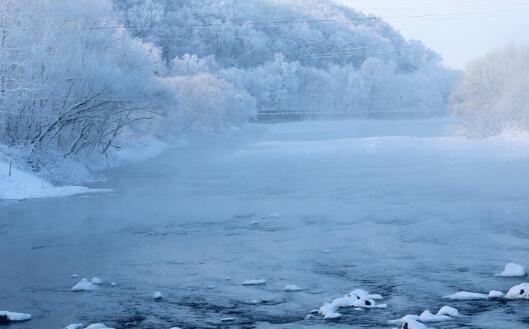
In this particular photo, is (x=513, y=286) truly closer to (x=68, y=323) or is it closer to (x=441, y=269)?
(x=441, y=269)

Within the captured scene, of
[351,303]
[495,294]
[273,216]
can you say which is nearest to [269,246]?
[273,216]

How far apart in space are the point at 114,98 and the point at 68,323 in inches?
926

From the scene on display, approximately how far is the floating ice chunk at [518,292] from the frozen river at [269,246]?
36cm

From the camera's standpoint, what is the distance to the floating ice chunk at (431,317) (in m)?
10.3

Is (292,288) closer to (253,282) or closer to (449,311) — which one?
(253,282)

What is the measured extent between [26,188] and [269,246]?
13.6 metres

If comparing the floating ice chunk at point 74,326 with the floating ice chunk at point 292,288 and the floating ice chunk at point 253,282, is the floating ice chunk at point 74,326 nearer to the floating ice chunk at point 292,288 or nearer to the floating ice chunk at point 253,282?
the floating ice chunk at point 253,282

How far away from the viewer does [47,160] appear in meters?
30.7

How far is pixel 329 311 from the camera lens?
1082 cm

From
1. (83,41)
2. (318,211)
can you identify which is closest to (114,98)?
(83,41)

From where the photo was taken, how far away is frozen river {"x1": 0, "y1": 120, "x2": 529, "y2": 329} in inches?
448

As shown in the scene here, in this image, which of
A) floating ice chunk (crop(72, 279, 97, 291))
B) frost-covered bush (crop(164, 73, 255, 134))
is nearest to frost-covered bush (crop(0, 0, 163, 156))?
floating ice chunk (crop(72, 279, 97, 291))

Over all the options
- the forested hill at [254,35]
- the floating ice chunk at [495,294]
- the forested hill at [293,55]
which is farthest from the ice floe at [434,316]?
the forested hill at [254,35]

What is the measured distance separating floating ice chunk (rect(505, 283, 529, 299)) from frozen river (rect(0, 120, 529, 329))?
0.36m
